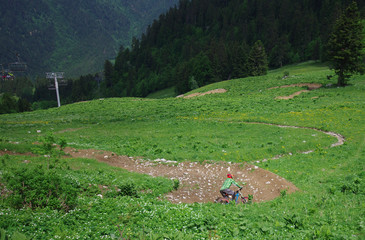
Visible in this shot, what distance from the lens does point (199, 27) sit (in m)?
196

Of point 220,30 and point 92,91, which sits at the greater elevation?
point 220,30

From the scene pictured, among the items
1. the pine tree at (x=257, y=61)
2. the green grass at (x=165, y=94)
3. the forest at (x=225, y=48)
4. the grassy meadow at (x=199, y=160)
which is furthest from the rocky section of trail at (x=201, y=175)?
the green grass at (x=165, y=94)

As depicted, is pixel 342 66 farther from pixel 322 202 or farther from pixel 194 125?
pixel 322 202

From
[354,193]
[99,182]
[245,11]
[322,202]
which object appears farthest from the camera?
[245,11]

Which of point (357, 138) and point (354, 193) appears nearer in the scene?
point (354, 193)

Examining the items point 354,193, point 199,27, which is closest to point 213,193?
point 354,193

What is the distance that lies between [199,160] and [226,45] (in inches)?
4664

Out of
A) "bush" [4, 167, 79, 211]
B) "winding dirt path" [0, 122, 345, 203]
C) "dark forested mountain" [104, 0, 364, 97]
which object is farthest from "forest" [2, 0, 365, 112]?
"bush" [4, 167, 79, 211]

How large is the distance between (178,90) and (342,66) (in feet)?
246

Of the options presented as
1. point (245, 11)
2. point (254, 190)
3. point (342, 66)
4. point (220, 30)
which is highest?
point (245, 11)

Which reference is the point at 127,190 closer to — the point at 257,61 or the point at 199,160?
the point at 199,160

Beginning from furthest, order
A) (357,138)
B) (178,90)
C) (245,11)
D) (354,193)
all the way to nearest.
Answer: (245,11)
(178,90)
(357,138)
(354,193)

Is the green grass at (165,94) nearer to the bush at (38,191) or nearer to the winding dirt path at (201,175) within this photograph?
the winding dirt path at (201,175)

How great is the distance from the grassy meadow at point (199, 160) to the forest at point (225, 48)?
195 feet
